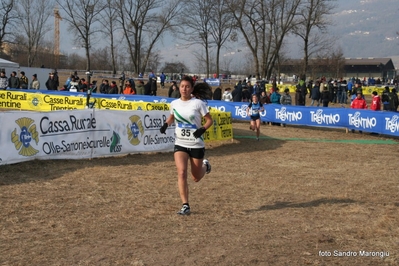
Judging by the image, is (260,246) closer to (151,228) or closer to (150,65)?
(151,228)

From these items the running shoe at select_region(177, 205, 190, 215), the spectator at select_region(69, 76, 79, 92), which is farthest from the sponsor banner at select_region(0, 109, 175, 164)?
the spectator at select_region(69, 76, 79, 92)

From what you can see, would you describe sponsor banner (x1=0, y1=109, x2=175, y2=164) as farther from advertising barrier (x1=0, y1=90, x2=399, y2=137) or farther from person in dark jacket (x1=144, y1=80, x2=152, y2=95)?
person in dark jacket (x1=144, y1=80, x2=152, y2=95)

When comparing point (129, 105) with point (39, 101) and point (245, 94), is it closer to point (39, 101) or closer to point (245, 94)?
point (39, 101)

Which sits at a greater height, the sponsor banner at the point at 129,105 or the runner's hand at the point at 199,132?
the runner's hand at the point at 199,132

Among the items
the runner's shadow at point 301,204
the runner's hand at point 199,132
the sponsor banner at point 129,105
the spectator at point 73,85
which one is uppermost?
the spectator at point 73,85

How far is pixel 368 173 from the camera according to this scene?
38.3ft

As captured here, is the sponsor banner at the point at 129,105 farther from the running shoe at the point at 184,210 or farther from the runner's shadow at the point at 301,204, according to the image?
the running shoe at the point at 184,210

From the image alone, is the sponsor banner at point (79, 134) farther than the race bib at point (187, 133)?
Yes

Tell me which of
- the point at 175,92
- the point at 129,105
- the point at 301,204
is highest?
the point at 175,92

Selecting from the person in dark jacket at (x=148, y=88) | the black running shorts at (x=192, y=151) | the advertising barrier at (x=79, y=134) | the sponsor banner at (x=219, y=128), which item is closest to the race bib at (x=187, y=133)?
the black running shorts at (x=192, y=151)

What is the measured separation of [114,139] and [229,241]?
24.4 ft

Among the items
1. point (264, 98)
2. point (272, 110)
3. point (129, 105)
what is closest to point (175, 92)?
point (264, 98)

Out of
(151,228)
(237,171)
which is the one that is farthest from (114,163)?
(151,228)

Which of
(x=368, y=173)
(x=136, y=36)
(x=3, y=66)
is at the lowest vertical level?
(x=368, y=173)
